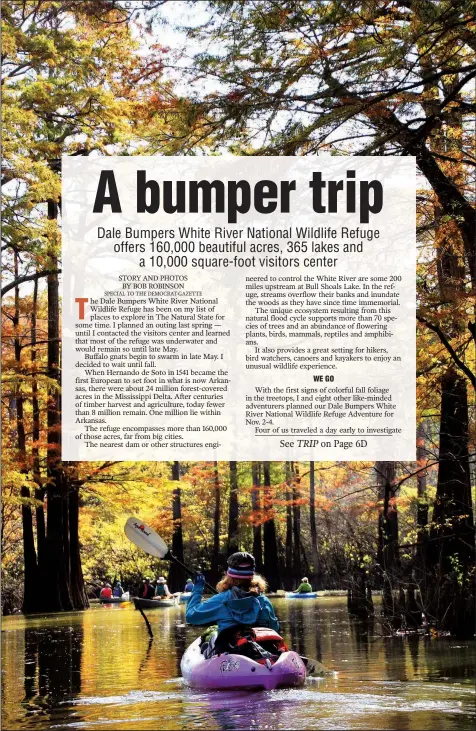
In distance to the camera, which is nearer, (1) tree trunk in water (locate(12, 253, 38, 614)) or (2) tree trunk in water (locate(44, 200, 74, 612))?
(1) tree trunk in water (locate(12, 253, 38, 614))

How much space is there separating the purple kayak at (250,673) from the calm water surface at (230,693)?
0.12 metres

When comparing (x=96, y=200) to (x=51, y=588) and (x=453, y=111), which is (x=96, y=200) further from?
(x=51, y=588)

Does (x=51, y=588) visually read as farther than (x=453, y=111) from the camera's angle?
Yes

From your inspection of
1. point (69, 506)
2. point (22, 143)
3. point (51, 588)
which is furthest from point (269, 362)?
point (69, 506)

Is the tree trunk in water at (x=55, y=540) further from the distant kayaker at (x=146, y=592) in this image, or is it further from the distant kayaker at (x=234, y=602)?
the distant kayaker at (x=234, y=602)

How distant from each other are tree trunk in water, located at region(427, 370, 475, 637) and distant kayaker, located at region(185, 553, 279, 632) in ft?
14.8

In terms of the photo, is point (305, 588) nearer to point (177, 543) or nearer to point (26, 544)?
point (177, 543)

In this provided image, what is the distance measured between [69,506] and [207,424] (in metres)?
15.9

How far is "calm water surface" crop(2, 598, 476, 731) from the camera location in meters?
7.89

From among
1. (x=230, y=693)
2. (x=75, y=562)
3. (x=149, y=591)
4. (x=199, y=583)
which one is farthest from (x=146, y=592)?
(x=230, y=693)

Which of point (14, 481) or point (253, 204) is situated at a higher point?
point (253, 204)

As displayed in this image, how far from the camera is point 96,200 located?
30.3ft

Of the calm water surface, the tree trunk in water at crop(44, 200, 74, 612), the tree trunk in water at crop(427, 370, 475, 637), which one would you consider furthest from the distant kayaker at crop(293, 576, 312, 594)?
the tree trunk in water at crop(427, 370, 475, 637)

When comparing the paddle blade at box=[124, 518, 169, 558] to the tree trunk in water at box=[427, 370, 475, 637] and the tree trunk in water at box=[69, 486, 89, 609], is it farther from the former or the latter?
the tree trunk in water at box=[69, 486, 89, 609]
